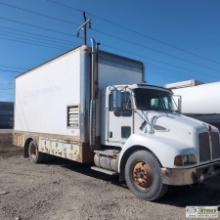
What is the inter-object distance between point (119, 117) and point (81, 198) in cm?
239

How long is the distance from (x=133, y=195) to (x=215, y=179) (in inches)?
121

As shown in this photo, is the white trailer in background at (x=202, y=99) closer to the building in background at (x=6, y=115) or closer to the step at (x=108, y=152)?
the step at (x=108, y=152)

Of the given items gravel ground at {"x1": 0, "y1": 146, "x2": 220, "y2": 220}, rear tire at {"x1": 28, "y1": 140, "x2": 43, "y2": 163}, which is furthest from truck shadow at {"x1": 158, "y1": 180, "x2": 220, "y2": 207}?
rear tire at {"x1": 28, "y1": 140, "x2": 43, "y2": 163}

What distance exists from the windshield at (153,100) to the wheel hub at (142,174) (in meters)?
1.54

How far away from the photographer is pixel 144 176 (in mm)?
6836

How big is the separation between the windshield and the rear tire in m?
5.29

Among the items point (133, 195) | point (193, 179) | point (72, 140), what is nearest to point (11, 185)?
point (72, 140)

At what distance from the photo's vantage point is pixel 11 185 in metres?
7.96

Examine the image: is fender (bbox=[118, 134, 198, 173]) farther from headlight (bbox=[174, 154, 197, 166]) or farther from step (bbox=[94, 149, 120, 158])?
step (bbox=[94, 149, 120, 158])

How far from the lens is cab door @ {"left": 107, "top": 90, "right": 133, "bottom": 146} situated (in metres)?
7.80

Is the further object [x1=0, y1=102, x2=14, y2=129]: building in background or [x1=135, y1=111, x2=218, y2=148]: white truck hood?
[x1=0, y1=102, x2=14, y2=129]: building in background

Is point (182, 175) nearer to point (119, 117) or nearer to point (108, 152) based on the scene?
point (108, 152)

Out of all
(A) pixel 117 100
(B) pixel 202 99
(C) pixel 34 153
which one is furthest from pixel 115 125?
(B) pixel 202 99

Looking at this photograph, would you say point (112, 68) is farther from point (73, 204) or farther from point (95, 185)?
point (73, 204)
